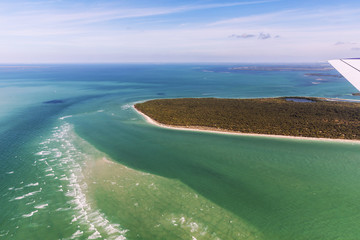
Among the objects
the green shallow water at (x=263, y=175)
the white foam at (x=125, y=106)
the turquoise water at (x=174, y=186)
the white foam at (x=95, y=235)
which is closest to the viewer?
the white foam at (x=95, y=235)

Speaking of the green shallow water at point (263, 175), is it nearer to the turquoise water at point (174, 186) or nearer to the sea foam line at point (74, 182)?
the turquoise water at point (174, 186)

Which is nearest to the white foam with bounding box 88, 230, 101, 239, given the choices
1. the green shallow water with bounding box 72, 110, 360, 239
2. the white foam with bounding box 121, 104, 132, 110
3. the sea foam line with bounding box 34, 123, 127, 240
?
the sea foam line with bounding box 34, 123, 127, 240

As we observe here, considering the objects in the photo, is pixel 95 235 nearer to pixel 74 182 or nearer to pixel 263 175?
pixel 74 182

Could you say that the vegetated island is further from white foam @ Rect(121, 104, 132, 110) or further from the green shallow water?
the green shallow water

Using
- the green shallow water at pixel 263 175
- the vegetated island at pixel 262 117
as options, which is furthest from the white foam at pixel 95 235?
the vegetated island at pixel 262 117

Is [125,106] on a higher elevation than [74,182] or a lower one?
higher

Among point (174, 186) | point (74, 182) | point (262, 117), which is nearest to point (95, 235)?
point (74, 182)

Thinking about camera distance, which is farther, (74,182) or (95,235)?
(74,182)

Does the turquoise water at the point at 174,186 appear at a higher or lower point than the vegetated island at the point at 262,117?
lower

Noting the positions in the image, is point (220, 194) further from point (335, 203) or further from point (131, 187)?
point (335, 203)
